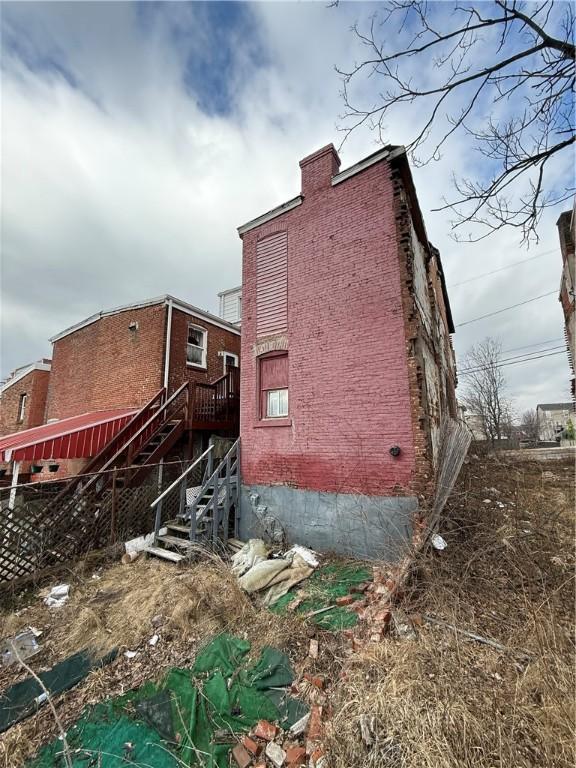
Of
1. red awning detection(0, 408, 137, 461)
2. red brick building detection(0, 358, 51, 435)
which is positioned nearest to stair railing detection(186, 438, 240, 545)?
red awning detection(0, 408, 137, 461)

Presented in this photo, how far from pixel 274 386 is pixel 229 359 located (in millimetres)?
7464

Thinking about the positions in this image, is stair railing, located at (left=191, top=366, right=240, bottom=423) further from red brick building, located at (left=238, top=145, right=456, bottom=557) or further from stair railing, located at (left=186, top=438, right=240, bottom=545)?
red brick building, located at (left=238, top=145, right=456, bottom=557)

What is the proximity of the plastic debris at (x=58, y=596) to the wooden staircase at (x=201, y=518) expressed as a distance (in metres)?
1.54

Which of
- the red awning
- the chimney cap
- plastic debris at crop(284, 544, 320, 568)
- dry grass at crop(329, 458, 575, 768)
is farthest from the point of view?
the chimney cap

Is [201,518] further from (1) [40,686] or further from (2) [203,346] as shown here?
(2) [203,346]

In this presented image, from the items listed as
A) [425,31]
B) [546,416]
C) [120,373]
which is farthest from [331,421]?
[546,416]

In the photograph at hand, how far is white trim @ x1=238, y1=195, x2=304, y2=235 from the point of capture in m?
8.66

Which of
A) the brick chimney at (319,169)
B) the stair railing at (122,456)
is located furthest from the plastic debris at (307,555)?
the brick chimney at (319,169)

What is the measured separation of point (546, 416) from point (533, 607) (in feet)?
346

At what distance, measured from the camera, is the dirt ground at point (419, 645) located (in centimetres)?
249

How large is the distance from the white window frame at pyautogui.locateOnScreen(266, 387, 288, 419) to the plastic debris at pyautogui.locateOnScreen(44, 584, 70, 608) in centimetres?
506

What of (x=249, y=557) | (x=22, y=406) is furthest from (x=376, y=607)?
(x=22, y=406)

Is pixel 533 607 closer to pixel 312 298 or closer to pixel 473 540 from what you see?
pixel 473 540

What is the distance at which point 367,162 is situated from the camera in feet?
24.7
